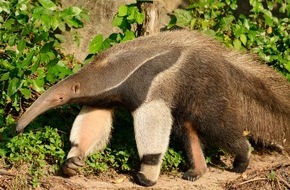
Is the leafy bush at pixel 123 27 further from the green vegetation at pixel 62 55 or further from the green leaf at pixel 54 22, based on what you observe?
the green leaf at pixel 54 22

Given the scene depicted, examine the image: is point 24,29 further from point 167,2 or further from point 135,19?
point 167,2

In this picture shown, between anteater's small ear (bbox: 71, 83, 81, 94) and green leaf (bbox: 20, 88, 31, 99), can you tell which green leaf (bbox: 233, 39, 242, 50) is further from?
green leaf (bbox: 20, 88, 31, 99)

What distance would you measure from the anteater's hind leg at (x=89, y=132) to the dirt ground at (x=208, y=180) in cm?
33

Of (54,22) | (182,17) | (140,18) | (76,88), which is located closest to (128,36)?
(140,18)

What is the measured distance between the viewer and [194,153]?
804cm

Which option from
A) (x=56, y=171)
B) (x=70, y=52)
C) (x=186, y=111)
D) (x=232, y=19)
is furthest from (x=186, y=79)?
(x=70, y=52)

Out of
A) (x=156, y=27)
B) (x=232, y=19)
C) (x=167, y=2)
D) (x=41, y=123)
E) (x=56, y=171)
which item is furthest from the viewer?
(x=167, y=2)

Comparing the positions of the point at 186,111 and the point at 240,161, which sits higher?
the point at 186,111

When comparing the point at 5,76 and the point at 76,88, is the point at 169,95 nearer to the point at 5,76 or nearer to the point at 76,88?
the point at 76,88

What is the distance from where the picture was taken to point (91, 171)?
308 inches

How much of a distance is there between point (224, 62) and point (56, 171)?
236cm

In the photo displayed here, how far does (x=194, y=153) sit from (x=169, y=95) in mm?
867

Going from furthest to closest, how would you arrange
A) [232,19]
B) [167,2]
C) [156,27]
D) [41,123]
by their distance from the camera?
[167,2], [232,19], [156,27], [41,123]

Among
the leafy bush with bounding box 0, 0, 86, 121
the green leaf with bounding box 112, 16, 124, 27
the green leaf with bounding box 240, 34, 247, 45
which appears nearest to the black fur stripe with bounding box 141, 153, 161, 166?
the leafy bush with bounding box 0, 0, 86, 121
